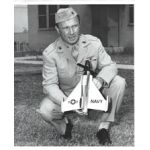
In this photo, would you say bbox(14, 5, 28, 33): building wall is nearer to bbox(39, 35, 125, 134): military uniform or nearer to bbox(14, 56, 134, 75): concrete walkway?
bbox(14, 56, 134, 75): concrete walkway

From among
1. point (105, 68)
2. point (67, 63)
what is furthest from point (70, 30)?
point (105, 68)

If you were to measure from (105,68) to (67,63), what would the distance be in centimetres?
27

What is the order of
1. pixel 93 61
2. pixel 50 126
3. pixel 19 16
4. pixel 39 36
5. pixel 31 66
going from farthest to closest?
pixel 31 66 < pixel 39 36 < pixel 19 16 < pixel 50 126 < pixel 93 61

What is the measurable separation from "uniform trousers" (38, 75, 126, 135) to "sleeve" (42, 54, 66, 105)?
55mm

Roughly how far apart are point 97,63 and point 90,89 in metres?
0.21

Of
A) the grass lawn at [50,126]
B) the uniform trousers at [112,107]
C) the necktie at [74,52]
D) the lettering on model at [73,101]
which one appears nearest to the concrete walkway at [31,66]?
the grass lawn at [50,126]

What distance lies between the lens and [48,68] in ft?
10.3

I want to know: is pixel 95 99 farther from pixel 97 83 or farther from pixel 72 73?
pixel 72 73

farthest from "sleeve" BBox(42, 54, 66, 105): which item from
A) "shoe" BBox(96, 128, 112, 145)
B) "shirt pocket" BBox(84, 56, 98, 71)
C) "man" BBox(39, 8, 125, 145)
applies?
"shoe" BBox(96, 128, 112, 145)

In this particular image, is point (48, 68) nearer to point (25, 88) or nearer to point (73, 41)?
point (73, 41)

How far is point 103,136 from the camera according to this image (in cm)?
314

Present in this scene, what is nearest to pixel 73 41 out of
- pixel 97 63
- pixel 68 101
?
pixel 97 63

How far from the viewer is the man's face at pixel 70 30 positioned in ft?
10.0
